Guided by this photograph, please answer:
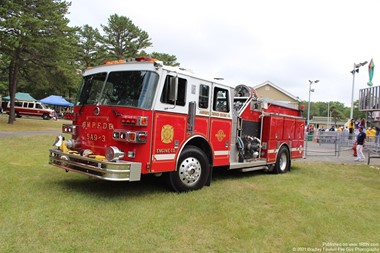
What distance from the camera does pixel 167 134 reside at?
20.4 ft

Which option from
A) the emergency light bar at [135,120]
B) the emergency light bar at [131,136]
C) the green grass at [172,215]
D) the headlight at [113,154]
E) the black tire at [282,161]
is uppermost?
the emergency light bar at [135,120]

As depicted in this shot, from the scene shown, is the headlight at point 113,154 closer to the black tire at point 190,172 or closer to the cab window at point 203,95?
the black tire at point 190,172

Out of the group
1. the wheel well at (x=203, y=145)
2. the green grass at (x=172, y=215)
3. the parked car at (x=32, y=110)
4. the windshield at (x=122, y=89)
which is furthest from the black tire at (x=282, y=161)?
the parked car at (x=32, y=110)

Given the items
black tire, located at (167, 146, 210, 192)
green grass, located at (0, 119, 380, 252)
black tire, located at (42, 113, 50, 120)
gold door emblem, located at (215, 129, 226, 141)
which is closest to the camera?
green grass, located at (0, 119, 380, 252)

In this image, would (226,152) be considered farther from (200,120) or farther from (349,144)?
(349,144)

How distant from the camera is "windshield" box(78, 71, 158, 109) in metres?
5.88

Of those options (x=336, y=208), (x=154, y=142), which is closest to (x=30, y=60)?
(x=154, y=142)

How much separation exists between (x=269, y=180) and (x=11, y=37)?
58.7ft

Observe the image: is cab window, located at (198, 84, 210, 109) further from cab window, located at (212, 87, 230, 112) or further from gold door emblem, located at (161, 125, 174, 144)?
gold door emblem, located at (161, 125, 174, 144)

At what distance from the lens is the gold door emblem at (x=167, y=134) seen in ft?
20.1

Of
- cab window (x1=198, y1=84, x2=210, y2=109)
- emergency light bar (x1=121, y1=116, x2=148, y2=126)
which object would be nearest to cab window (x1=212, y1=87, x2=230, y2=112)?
cab window (x1=198, y1=84, x2=210, y2=109)

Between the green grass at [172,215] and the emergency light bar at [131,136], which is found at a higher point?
the emergency light bar at [131,136]

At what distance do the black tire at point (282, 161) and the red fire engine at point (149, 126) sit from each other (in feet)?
7.63

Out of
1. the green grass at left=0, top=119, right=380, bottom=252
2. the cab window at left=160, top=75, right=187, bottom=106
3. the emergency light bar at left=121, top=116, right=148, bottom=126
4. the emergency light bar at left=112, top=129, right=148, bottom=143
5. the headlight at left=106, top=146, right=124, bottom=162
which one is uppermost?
the cab window at left=160, top=75, right=187, bottom=106
